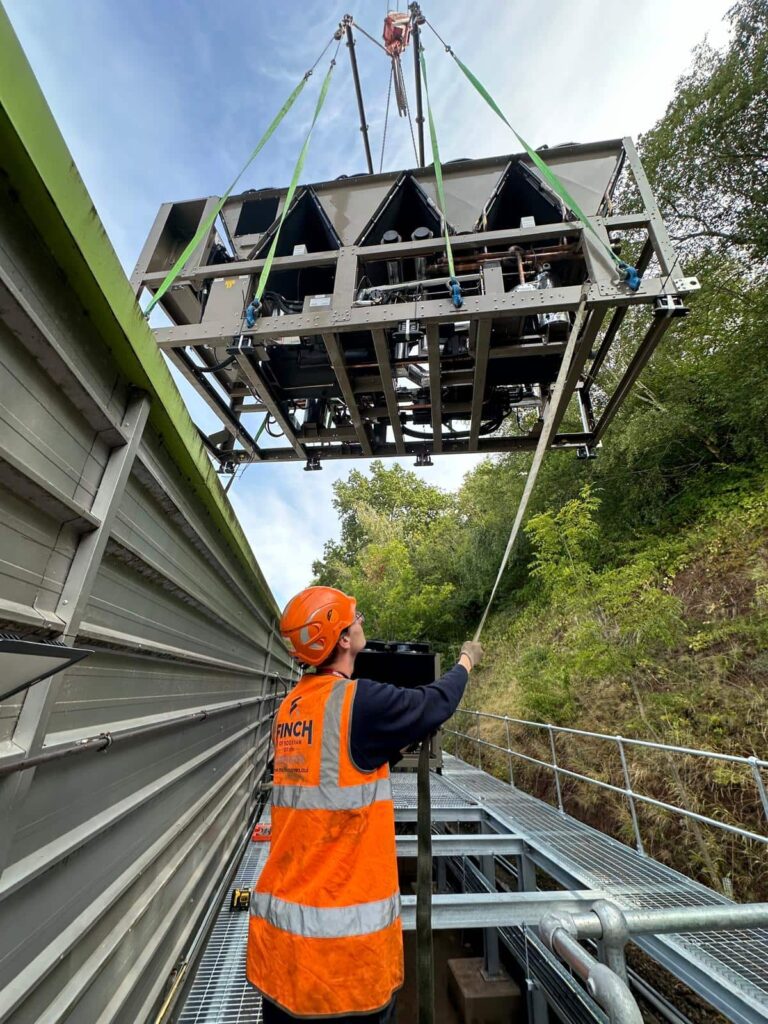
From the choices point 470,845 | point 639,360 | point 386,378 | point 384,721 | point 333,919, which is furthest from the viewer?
point 470,845

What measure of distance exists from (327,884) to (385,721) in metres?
0.48

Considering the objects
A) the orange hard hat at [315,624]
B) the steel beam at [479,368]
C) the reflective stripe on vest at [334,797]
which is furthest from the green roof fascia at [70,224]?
the steel beam at [479,368]

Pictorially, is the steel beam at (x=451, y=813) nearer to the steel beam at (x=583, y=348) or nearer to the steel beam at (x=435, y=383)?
the steel beam at (x=435, y=383)

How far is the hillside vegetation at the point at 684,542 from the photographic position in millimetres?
5449

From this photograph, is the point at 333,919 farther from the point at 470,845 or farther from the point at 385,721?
the point at 470,845

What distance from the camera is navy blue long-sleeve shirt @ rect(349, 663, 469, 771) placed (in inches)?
57.3

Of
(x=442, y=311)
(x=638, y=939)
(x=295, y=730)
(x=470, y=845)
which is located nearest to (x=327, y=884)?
(x=295, y=730)

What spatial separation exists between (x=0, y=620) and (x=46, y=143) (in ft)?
3.44

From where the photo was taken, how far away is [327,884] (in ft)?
4.47

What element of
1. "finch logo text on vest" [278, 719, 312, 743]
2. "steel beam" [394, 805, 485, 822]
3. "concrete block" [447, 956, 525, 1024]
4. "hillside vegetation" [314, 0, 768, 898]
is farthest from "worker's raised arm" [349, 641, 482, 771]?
"concrete block" [447, 956, 525, 1024]

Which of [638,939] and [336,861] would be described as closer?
[336,861]

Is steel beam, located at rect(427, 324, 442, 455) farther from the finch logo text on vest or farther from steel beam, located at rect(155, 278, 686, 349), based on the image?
the finch logo text on vest

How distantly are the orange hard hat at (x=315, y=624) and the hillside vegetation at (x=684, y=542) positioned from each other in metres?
4.94

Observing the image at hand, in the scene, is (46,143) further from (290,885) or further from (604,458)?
(604,458)
